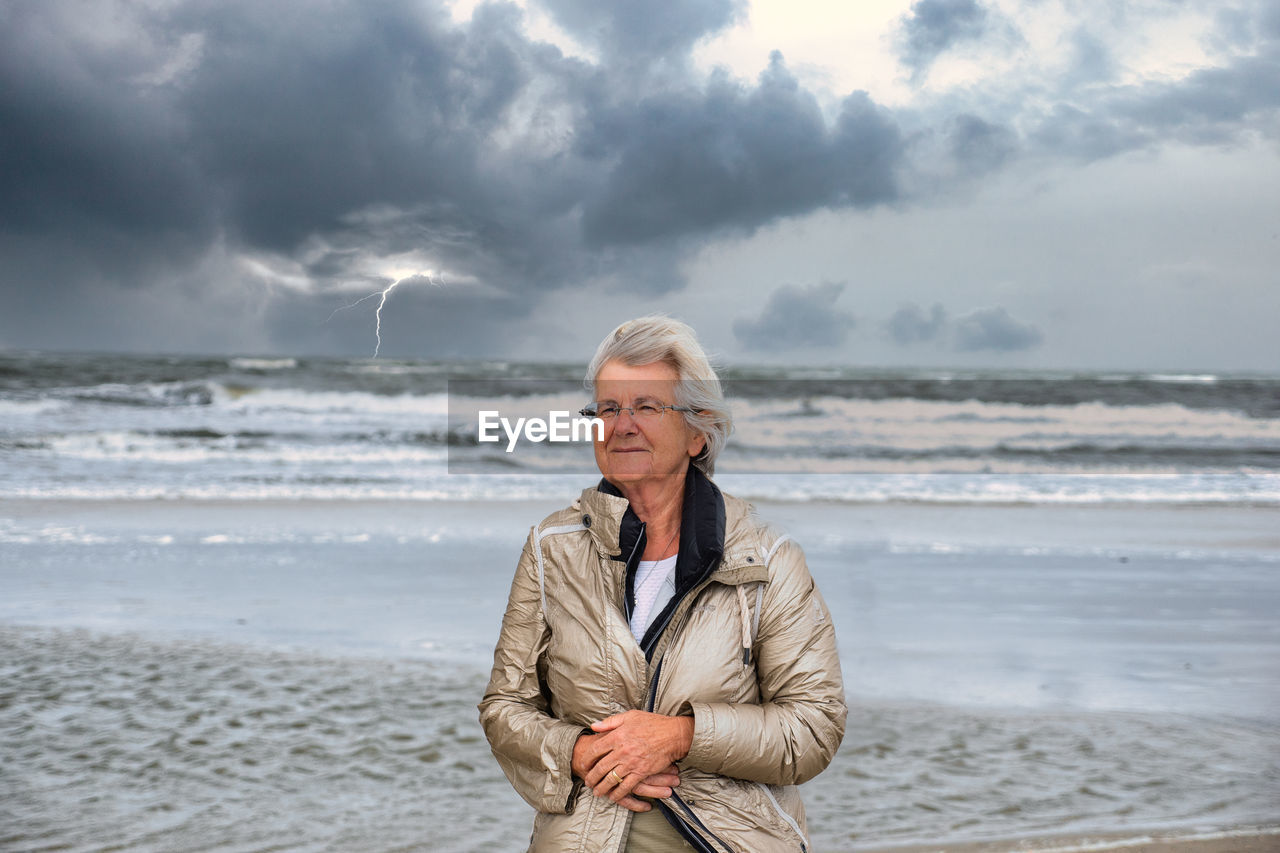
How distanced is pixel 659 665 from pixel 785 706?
234 millimetres

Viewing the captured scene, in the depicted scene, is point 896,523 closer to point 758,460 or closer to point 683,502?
point 758,460

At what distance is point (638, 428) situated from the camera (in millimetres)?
1848

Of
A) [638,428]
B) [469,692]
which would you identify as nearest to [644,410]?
[638,428]

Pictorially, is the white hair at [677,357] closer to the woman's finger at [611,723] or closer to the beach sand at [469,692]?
the woman's finger at [611,723]

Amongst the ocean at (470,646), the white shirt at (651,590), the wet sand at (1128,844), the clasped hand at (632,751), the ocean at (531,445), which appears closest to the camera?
the clasped hand at (632,751)

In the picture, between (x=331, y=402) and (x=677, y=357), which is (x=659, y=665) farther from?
(x=331, y=402)

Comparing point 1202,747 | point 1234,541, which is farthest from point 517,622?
point 1234,541

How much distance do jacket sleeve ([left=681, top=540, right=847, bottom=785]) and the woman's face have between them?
0.95ft

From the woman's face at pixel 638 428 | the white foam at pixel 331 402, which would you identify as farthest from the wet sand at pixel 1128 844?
the white foam at pixel 331 402

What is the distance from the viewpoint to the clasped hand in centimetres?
165

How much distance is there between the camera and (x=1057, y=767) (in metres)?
3.50

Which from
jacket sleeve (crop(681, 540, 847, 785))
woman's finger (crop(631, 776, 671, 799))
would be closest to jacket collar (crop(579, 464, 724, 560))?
jacket sleeve (crop(681, 540, 847, 785))

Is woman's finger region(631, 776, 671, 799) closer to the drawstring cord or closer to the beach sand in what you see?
the drawstring cord

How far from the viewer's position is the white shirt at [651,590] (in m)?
1.83
